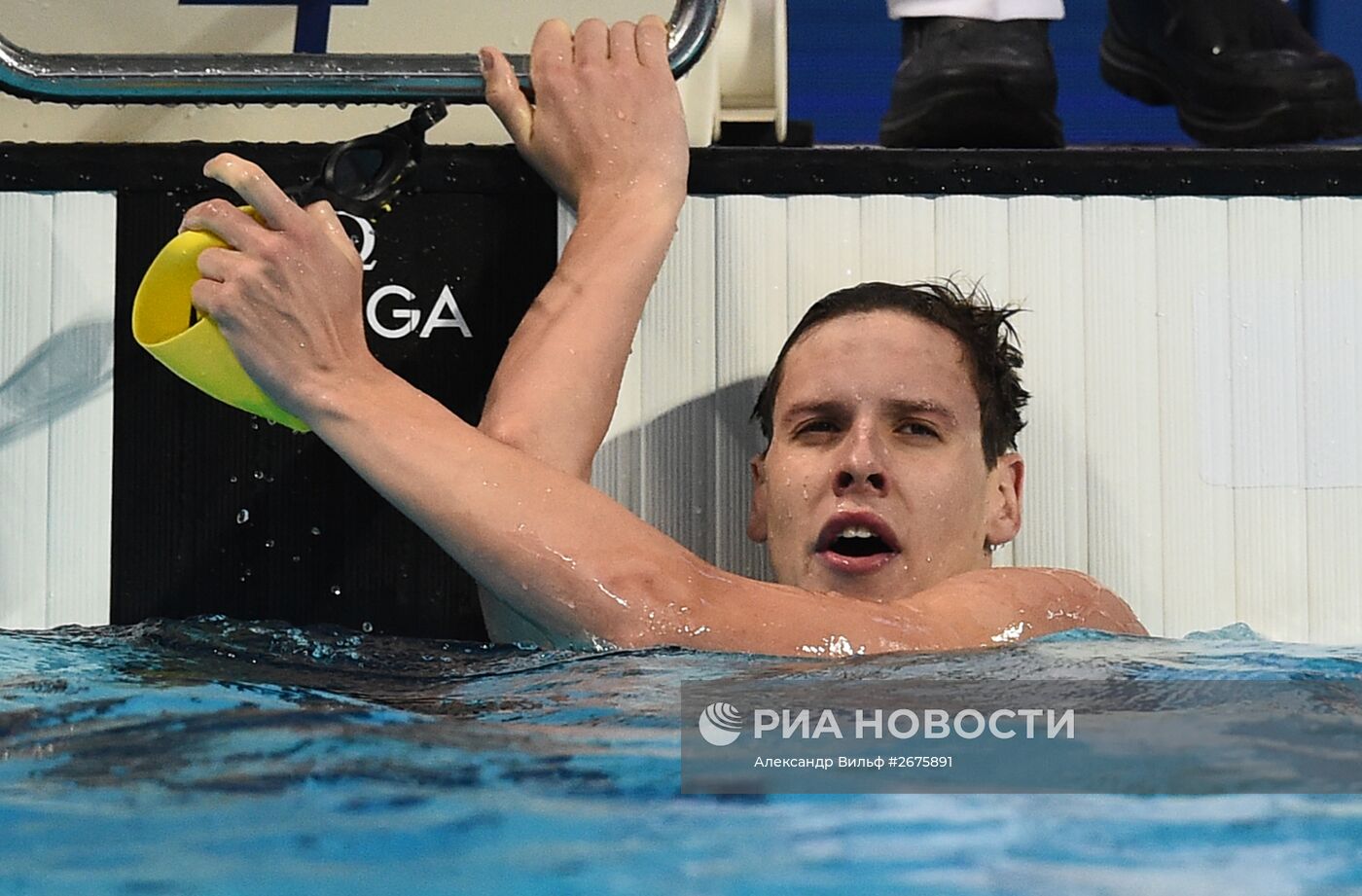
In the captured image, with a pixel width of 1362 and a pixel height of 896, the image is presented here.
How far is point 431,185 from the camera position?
2031 mm

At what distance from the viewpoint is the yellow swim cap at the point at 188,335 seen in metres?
1.57

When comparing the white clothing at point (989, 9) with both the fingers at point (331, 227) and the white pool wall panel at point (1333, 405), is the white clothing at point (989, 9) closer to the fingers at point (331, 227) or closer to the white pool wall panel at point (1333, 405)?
the white pool wall panel at point (1333, 405)

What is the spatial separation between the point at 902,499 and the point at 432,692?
612mm

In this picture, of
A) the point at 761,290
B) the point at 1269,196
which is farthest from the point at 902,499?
the point at 1269,196

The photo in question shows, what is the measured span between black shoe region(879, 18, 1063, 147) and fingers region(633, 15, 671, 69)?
44 cm

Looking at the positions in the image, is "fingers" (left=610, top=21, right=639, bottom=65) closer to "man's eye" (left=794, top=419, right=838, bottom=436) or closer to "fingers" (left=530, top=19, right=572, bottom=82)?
"fingers" (left=530, top=19, right=572, bottom=82)

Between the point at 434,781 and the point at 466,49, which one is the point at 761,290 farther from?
the point at 434,781

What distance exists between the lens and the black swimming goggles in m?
1.75

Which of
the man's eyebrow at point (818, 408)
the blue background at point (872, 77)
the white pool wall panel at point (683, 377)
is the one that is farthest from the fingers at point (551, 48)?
the blue background at point (872, 77)

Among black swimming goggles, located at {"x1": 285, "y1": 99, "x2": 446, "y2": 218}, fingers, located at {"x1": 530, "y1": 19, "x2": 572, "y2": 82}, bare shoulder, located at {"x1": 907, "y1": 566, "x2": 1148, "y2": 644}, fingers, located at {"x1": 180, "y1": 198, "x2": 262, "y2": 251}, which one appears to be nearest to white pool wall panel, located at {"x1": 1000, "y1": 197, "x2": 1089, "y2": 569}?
bare shoulder, located at {"x1": 907, "y1": 566, "x2": 1148, "y2": 644}

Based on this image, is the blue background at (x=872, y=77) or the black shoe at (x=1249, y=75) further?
the blue background at (x=872, y=77)

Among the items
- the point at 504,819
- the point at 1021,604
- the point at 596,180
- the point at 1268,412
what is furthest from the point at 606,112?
the point at 504,819

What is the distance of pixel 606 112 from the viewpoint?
189cm

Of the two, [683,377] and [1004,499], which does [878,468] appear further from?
[683,377]
